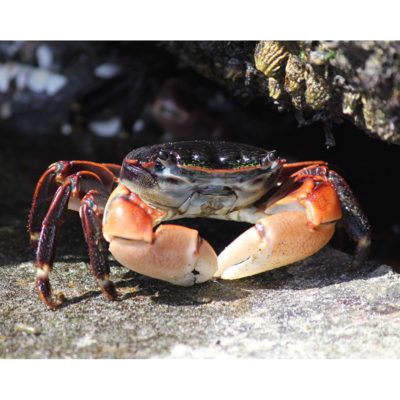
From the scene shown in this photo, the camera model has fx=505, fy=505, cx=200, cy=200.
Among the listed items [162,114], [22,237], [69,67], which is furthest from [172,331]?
[69,67]

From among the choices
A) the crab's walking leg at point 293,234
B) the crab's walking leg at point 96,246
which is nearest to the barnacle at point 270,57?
the crab's walking leg at point 293,234

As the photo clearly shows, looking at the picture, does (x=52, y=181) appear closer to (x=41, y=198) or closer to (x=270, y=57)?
(x=41, y=198)

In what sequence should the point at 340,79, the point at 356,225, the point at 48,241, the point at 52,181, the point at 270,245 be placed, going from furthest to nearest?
the point at 52,181 < the point at 356,225 < the point at 48,241 < the point at 270,245 < the point at 340,79

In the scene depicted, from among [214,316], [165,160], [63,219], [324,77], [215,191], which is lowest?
[214,316]

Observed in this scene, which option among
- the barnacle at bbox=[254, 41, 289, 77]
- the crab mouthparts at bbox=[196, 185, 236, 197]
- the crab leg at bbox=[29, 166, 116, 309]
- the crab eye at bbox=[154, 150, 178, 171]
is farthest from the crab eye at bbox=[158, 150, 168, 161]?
the barnacle at bbox=[254, 41, 289, 77]

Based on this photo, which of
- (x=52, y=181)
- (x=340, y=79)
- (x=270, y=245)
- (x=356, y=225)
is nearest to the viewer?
(x=340, y=79)

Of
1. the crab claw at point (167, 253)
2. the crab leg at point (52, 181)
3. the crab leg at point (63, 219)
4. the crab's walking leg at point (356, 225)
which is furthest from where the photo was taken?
the crab leg at point (52, 181)

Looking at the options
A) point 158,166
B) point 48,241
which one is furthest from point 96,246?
point 158,166

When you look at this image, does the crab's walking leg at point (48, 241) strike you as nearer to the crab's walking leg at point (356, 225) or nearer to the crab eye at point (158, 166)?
the crab eye at point (158, 166)

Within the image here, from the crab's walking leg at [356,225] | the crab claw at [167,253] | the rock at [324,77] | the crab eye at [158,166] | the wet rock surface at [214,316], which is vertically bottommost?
the wet rock surface at [214,316]

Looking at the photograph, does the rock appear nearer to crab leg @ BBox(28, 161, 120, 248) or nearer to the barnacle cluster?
the barnacle cluster
